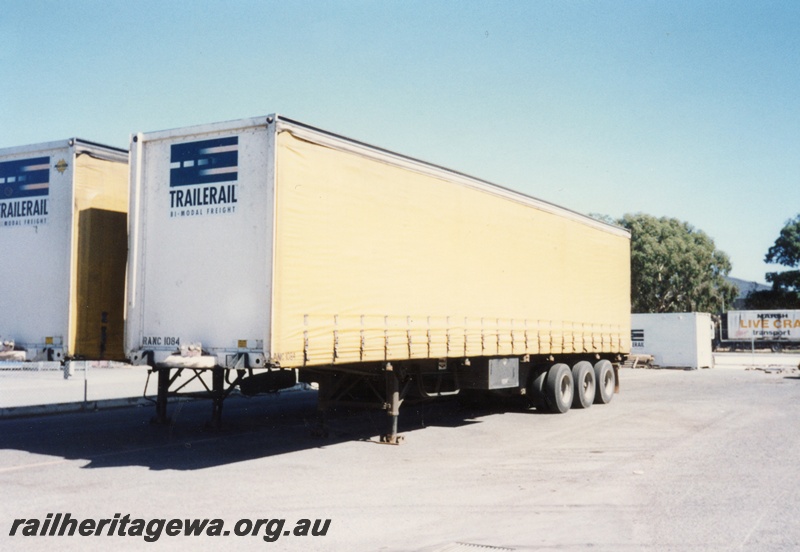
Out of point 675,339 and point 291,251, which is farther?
point 675,339

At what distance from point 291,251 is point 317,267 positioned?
517 millimetres

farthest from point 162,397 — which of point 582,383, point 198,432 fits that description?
point 582,383

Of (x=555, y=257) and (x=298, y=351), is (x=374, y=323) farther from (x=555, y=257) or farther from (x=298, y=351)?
(x=555, y=257)

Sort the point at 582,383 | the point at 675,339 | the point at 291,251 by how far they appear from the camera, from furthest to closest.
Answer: the point at 675,339 < the point at 582,383 < the point at 291,251

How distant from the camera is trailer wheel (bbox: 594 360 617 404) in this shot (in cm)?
1838

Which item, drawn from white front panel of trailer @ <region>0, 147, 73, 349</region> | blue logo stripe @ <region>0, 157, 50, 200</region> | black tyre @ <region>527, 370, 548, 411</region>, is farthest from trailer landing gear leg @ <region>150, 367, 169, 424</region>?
black tyre @ <region>527, 370, 548, 411</region>

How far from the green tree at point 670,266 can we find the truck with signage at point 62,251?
170ft

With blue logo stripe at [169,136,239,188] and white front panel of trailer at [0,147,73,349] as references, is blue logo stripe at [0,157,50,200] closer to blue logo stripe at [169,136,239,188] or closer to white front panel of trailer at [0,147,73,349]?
white front panel of trailer at [0,147,73,349]

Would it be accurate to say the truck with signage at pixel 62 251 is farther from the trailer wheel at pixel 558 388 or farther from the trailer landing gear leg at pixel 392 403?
the trailer wheel at pixel 558 388

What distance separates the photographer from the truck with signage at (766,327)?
55.6 m

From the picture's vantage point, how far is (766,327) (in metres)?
57.2

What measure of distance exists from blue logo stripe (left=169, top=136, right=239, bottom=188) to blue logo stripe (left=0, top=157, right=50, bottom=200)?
237 centimetres

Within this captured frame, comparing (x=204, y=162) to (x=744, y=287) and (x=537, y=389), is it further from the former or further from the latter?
(x=744, y=287)

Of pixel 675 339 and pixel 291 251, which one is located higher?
pixel 291 251
